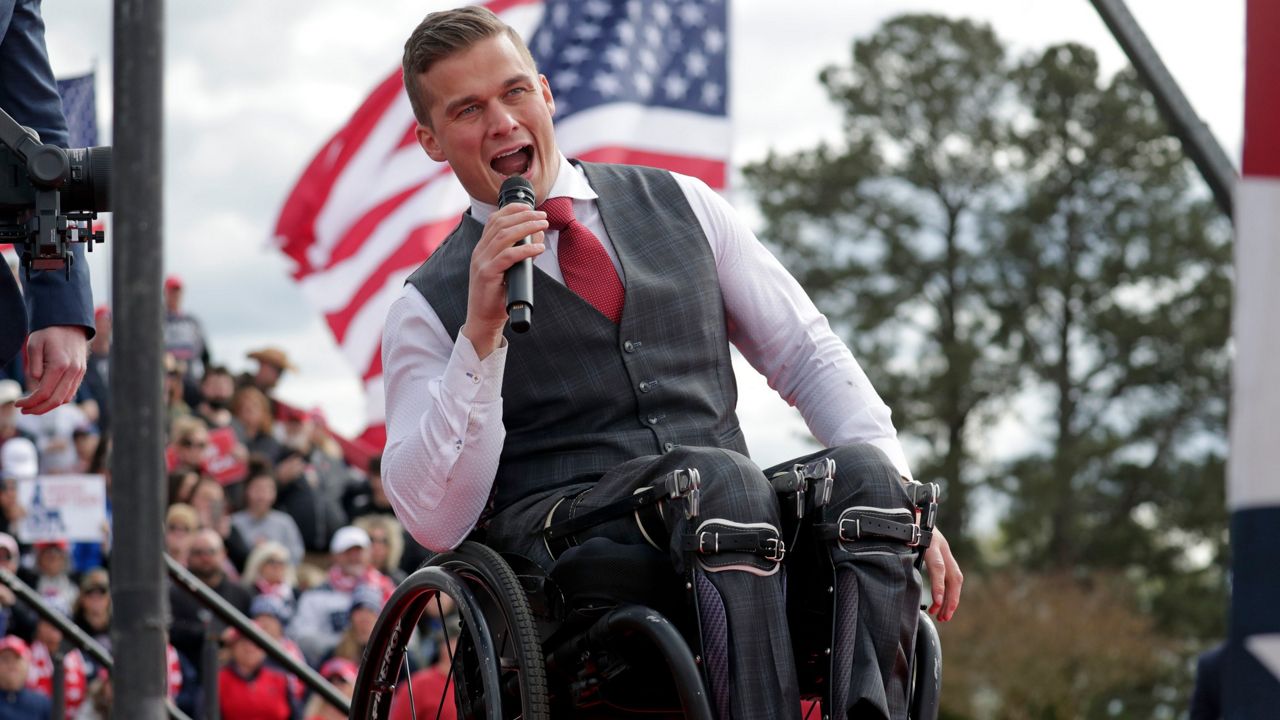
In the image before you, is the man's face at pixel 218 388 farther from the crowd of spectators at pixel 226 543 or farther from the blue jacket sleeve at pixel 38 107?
the blue jacket sleeve at pixel 38 107

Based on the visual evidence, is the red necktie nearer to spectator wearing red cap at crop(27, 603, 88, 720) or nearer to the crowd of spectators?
the crowd of spectators

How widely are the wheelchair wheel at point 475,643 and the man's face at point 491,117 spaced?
67cm

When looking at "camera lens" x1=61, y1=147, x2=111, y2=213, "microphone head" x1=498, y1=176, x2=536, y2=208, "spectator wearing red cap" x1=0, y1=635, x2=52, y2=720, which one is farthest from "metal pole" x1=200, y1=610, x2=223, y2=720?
"camera lens" x1=61, y1=147, x2=111, y2=213

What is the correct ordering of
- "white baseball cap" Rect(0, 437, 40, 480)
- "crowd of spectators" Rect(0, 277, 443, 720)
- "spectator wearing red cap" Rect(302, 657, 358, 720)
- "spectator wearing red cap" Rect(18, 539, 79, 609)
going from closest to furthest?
1. "crowd of spectators" Rect(0, 277, 443, 720)
2. "spectator wearing red cap" Rect(302, 657, 358, 720)
3. "spectator wearing red cap" Rect(18, 539, 79, 609)
4. "white baseball cap" Rect(0, 437, 40, 480)

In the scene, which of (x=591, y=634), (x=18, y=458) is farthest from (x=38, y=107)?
(x=18, y=458)

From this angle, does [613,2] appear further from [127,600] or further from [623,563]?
[127,600]

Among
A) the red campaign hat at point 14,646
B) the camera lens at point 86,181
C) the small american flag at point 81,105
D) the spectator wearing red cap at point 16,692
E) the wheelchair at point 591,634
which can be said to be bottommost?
the spectator wearing red cap at point 16,692

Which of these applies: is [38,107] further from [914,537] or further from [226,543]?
[226,543]

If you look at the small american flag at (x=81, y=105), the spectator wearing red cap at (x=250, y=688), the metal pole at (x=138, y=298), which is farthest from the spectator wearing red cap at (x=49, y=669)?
the metal pole at (x=138, y=298)

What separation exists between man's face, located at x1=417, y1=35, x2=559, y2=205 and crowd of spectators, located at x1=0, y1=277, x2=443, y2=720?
3.04 metres

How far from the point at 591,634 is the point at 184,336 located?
753cm

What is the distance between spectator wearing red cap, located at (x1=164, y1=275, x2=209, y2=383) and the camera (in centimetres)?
981

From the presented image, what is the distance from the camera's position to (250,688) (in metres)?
7.29

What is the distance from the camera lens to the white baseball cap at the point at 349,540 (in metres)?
8.42
